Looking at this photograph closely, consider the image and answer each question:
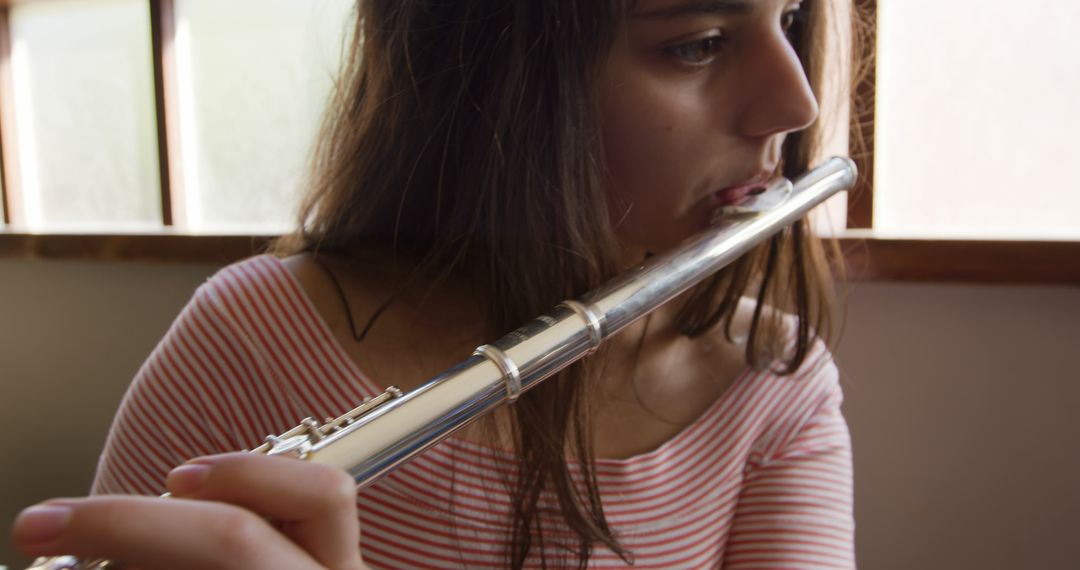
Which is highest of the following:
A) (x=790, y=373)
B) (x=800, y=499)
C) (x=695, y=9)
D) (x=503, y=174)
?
(x=695, y=9)

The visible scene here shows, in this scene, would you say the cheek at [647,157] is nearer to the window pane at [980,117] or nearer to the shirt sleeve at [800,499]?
the shirt sleeve at [800,499]

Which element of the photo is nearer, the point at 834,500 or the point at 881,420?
the point at 834,500

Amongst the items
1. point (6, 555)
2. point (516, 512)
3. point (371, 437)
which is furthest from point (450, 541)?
point (6, 555)

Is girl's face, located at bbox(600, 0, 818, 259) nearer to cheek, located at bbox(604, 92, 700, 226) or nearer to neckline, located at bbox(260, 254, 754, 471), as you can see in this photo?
cheek, located at bbox(604, 92, 700, 226)

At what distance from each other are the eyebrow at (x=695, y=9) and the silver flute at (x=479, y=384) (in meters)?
0.17

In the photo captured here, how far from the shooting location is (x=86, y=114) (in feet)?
4.80

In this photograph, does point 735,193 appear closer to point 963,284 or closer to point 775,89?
point 775,89

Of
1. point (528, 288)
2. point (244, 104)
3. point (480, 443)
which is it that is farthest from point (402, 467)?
point (244, 104)

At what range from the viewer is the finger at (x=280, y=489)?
30 centimetres

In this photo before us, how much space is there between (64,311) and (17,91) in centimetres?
53

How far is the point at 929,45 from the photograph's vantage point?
878mm

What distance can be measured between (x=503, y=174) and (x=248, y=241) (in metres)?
0.73

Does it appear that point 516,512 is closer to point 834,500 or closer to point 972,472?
point 834,500

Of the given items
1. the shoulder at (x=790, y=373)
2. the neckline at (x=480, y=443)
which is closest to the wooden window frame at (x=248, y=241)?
the shoulder at (x=790, y=373)
